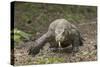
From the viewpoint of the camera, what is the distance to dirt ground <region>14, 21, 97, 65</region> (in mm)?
2485

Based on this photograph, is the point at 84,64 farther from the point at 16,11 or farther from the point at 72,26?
the point at 16,11

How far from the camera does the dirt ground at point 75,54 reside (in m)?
2.49

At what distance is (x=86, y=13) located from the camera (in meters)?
2.87

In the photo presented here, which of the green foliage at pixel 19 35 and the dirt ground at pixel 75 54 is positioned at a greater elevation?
the green foliage at pixel 19 35

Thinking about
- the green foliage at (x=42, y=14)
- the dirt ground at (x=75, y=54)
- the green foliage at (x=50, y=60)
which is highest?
the green foliage at (x=42, y=14)

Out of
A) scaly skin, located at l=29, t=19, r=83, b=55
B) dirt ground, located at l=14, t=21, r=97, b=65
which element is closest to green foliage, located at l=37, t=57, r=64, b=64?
dirt ground, located at l=14, t=21, r=97, b=65

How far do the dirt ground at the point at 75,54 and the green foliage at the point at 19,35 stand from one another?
0.08 m

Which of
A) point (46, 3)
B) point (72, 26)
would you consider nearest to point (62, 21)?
point (72, 26)

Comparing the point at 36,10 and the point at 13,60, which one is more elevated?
the point at 36,10

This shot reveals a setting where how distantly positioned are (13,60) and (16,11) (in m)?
0.60

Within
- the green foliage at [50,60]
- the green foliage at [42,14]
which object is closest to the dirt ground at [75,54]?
the green foliage at [50,60]

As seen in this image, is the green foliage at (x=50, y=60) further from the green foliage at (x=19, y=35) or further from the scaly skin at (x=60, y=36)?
the green foliage at (x=19, y=35)

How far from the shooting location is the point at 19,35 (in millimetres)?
2480

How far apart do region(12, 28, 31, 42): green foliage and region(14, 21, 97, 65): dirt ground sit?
0.27 feet
